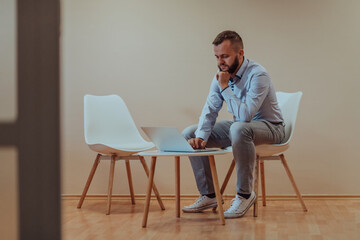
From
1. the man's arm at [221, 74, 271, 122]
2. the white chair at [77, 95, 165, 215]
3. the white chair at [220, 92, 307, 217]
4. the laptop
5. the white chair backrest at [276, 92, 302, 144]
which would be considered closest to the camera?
the laptop

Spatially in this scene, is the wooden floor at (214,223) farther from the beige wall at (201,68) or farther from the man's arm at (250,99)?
the man's arm at (250,99)

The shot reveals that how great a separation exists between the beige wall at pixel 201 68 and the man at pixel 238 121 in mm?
765

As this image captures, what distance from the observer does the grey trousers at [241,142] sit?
111 inches

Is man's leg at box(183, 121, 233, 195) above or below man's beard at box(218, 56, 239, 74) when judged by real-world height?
below

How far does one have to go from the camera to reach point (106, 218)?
2998mm

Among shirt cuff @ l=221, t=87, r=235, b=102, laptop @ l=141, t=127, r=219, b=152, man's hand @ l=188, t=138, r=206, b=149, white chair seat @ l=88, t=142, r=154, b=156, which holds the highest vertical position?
shirt cuff @ l=221, t=87, r=235, b=102

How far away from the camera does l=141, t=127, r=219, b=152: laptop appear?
264cm

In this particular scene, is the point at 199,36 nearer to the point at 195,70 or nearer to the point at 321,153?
the point at 195,70

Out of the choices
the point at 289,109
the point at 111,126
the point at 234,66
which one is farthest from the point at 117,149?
the point at 289,109

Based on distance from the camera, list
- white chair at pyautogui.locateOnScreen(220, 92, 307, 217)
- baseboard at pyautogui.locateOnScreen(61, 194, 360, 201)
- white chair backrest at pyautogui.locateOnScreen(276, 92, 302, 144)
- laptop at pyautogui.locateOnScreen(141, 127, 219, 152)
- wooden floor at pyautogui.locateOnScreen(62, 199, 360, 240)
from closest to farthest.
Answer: wooden floor at pyautogui.locateOnScreen(62, 199, 360, 240)
laptop at pyautogui.locateOnScreen(141, 127, 219, 152)
white chair at pyautogui.locateOnScreen(220, 92, 307, 217)
white chair backrest at pyautogui.locateOnScreen(276, 92, 302, 144)
baseboard at pyautogui.locateOnScreen(61, 194, 360, 201)

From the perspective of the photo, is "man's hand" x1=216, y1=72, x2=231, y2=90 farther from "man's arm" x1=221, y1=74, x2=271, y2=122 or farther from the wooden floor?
the wooden floor

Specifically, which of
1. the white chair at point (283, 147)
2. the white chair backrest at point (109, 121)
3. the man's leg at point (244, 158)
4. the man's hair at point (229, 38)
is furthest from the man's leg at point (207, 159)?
the white chair backrest at point (109, 121)

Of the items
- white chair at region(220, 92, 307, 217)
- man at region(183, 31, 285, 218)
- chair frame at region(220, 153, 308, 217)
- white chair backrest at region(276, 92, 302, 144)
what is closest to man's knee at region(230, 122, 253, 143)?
man at region(183, 31, 285, 218)

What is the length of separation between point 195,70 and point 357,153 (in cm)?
139
